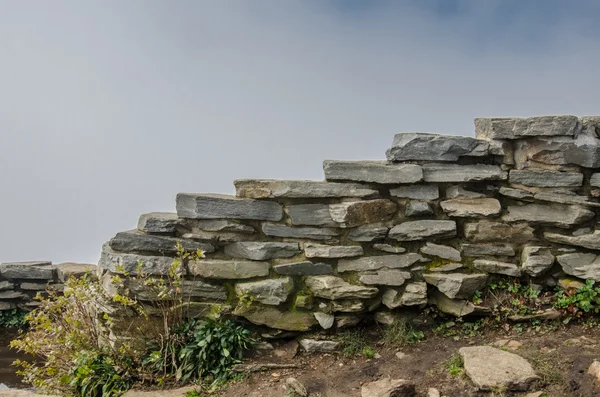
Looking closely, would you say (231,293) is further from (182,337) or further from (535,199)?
(535,199)

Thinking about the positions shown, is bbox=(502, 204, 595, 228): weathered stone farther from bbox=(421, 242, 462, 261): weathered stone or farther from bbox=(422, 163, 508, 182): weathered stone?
bbox=(421, 242, 462, 261): weathered stone

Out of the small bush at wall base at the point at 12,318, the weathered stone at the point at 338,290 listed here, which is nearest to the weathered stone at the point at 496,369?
the weathered stone at the point at 338,290

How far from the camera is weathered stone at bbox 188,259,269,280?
4879mm

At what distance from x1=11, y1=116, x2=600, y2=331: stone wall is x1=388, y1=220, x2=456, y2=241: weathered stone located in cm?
1

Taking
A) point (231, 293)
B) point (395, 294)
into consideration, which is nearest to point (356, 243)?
point (395, 294)

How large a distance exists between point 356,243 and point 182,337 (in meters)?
2.03

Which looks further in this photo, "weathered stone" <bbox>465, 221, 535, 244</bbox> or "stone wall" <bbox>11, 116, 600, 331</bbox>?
"weathered stone" <bbox>465, 221, 535, 244</bbox>

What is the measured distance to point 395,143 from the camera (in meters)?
5.13

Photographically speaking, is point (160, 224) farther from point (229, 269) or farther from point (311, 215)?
point (311, 215)

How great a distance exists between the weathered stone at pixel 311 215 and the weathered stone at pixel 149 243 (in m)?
0.98

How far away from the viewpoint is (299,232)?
494 cm

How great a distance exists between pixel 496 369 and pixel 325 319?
173 cm

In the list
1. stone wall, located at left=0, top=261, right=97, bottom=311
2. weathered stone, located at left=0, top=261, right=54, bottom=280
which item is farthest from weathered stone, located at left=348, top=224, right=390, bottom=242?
weathered stone, located at left=0, top=261, right=54, bottom=280

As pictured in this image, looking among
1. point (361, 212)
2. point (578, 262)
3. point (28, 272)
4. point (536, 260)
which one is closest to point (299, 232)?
point (361, 212)
